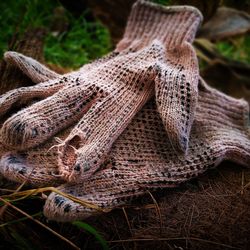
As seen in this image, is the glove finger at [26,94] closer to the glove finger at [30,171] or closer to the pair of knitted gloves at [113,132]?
the pair of knitted gloves at [113,132]

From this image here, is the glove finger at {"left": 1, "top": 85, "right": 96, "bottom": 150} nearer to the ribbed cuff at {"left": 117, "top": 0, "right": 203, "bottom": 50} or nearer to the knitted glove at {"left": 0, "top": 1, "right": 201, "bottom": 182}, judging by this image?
the knitted glove at {"left": 0, "top": 1, "right": 201, "bottom": 182}

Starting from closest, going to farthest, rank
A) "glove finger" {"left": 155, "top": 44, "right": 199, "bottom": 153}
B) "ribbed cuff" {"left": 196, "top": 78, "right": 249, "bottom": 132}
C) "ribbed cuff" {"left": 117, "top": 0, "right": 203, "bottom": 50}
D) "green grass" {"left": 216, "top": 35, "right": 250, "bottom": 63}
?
"glove finger" {"left": 155, "top": 44, "right": 199, "bottom": 153} → "ribbed cuff" {"left": 196, "top": 78, "right": 249, "bottom": 132} → "ribbed cuff" {"left": 117, "top": 0, "right": 203, "bottom": 50} → "green grass" {"left": 216, "top": 35, "right": 250, "bottom": 63}

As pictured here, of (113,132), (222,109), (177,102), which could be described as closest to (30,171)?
(113,132)

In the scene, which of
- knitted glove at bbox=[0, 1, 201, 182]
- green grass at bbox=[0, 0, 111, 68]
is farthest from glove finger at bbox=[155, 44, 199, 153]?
green grass at bbox=[0, 0, 111, 68]

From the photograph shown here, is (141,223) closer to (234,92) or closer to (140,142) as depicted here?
(140,142)

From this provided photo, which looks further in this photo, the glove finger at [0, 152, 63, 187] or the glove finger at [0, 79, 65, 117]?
the glove finger at [0, 79, 65, 117]

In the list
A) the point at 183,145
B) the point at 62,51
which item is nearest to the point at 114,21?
the point at 62,51

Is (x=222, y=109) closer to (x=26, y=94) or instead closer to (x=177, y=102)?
(x=177, y=102)
